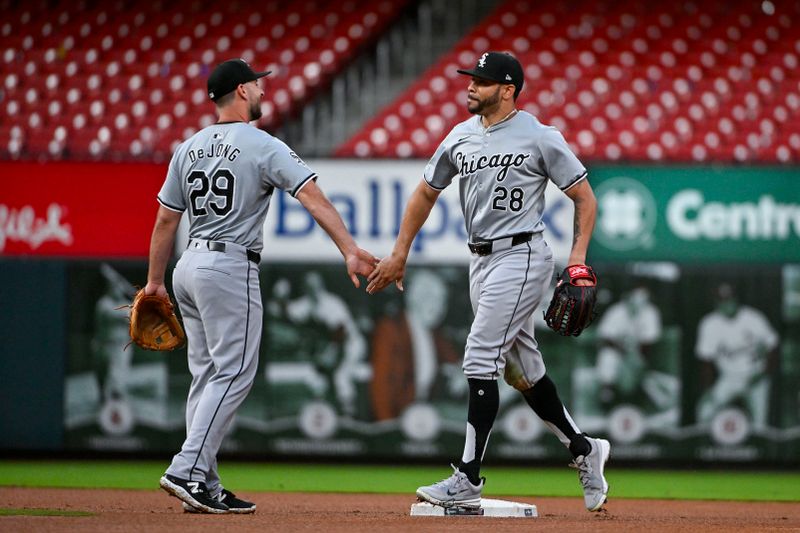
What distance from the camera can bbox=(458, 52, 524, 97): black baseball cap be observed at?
5.39m

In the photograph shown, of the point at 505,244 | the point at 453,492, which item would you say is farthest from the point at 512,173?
the point at 453,492

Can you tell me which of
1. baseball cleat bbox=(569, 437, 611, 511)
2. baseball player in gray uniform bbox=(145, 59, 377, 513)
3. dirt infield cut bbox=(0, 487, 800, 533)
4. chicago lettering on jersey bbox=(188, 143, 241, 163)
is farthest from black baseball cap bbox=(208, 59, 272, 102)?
baseball cleat bbox=(569, 437, 611, 511)

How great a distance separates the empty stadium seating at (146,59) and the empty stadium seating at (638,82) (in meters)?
1.06

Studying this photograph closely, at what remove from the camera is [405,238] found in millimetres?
5652

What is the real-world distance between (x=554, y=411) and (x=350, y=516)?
1.04 metres

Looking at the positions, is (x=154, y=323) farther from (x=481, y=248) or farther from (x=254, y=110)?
(x=481, y=248)

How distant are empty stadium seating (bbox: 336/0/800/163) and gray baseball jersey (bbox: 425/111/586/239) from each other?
4.57m

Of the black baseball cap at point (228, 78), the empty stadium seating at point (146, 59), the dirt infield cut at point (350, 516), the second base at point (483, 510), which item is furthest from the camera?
the empty stadium seating at point (146, 59)

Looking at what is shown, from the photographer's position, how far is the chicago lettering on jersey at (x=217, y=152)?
5.29 meters

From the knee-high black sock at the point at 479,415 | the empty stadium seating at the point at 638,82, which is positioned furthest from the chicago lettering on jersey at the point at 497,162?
the empty stadium seating at the point at 638,82

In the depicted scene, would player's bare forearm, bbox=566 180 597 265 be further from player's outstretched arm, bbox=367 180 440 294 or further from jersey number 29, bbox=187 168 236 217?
jersey number 29, bbox=187 168 236 217

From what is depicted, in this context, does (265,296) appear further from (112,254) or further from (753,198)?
(753,198)

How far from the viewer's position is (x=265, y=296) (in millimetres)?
9984

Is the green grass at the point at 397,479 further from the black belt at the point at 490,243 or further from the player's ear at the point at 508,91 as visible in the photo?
the player's ear at the point at 508,91
